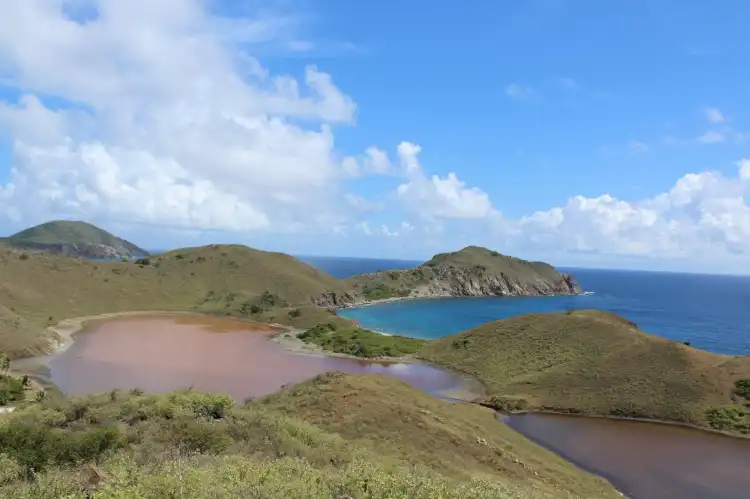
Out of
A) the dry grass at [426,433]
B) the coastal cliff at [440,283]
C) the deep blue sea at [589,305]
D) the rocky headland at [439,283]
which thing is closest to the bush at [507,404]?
the dry grass at [426,433]

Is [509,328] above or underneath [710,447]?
above

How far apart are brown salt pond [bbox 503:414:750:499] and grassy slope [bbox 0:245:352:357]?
2353 inches

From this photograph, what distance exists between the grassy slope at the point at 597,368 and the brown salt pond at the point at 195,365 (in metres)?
6.11

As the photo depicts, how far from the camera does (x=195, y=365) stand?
58625mm

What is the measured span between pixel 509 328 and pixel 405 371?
16723 mm

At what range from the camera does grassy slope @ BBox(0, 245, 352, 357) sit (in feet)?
279

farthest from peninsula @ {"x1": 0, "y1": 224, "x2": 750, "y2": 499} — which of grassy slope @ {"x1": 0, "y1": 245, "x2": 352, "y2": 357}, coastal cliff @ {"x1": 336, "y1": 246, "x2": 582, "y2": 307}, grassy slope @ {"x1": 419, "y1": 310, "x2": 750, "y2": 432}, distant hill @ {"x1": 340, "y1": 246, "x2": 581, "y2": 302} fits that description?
distant hill @ {"x1": 340, "y1": 246, "x2": 581, "y2": 302}

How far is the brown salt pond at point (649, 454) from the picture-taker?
3190cm

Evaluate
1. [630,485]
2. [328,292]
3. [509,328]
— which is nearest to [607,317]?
[509,328]

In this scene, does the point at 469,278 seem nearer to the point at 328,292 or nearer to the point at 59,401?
the point at 328,292

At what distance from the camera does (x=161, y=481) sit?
510 inches

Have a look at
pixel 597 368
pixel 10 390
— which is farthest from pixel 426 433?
pixel 10 390

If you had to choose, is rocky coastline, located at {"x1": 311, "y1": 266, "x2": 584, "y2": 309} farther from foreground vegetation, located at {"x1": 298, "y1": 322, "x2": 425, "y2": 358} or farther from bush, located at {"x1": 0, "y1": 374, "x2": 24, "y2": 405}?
bush, located at {"x1": 0, "y1": 374, "x2": 24, "y2": 405}

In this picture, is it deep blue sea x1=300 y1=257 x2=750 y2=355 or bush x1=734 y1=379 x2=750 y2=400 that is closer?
bush x1=734 y1=379 x2=750 y2=400
